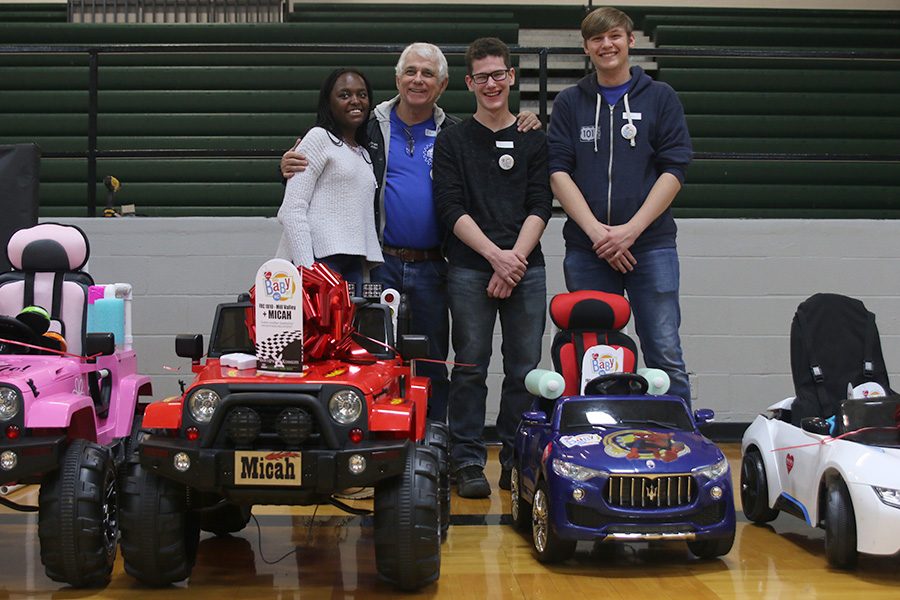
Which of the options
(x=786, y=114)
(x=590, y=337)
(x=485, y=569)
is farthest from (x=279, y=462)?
(x=786, y=114)

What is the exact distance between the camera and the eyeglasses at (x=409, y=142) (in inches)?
198

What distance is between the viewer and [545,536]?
12.9ft

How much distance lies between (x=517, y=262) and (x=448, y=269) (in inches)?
15.2

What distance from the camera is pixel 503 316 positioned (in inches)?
196

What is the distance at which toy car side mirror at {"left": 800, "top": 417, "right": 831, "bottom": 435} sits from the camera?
4195 mm

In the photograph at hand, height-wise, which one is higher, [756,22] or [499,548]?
[756,22]

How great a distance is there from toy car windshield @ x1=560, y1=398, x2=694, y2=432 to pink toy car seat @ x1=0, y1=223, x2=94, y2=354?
6.95 ft

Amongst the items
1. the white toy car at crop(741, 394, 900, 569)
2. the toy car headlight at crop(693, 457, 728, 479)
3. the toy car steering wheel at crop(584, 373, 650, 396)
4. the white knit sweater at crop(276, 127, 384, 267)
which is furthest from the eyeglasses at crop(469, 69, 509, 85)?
the toy car headlight at crop(693, 457, 728, 479)

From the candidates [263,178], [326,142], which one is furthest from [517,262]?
[263,178]

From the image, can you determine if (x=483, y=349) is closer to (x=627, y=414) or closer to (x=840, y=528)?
(x=627, y=414)

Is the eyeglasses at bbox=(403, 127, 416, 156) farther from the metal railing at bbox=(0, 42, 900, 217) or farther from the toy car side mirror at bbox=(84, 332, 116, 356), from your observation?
the toy car side mirror at bbox=(84, 332, 116, 356)

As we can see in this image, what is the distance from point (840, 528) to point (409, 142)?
2510 millimetres

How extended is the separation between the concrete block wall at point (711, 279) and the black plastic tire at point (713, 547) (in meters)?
2.67

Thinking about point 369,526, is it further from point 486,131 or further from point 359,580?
point 486,131
